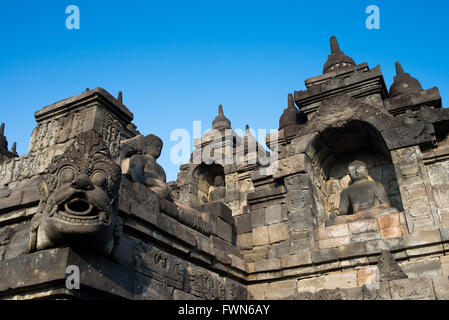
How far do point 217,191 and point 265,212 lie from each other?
6.56 meters

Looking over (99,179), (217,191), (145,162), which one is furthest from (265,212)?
(217,191)

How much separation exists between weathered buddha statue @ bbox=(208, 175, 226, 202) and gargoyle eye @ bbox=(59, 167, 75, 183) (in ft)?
34.0

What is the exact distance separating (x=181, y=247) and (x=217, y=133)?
1062 centimetres

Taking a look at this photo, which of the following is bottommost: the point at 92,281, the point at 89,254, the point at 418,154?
the point at 92,281

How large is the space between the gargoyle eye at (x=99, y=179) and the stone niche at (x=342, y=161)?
5276 mm

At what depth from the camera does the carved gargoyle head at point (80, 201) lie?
183 inches

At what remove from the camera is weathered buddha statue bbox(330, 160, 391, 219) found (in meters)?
8.78

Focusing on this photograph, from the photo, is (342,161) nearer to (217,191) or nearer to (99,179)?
(217,191)

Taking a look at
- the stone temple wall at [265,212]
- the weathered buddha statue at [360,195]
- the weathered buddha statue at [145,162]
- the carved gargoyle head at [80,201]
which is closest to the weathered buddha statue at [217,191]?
the stone temple wall at [265,212]

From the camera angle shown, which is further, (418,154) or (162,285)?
(418,154)

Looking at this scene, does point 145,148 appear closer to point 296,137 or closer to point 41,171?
point 41,171

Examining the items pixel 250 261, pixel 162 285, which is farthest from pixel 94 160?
pixel 250 261

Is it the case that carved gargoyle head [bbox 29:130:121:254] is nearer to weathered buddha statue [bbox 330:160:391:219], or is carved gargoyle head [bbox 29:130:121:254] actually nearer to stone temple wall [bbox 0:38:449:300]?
stone temple wall [bbox 0:38:449:300]

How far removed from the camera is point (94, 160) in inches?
204
